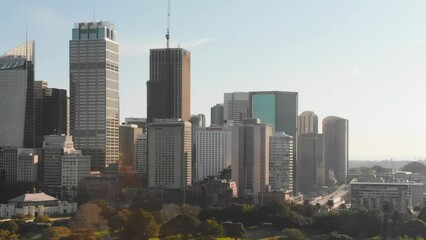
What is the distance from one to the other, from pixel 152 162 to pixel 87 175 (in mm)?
7476

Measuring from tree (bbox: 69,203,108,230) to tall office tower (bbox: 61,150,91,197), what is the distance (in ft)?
75.5

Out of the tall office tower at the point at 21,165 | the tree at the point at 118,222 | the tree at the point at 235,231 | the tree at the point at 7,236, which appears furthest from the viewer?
the tall office tower at the point at 21,165

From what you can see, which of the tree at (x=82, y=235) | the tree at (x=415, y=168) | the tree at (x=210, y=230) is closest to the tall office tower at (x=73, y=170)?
the tree at (x=210, y=230)

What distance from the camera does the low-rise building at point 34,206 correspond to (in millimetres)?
53922

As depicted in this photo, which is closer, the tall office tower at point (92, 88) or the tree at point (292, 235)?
the tree at point (292, 235)

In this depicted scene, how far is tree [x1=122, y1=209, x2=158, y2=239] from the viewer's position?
39219mm

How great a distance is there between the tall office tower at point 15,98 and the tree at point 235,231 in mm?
39179

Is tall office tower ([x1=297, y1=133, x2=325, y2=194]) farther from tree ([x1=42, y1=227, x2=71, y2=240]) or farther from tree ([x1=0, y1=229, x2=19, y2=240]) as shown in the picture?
tree ([x1=0, y1=229, x2=19, y2=240])

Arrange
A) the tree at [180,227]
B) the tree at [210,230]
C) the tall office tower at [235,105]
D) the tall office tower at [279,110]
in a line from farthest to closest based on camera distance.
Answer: the tall office tower at [235,105]
the tall office tower at [279,110]
the tree at [210,230]
the tree at [180,227]

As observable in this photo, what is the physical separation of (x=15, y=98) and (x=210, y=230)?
135 ft

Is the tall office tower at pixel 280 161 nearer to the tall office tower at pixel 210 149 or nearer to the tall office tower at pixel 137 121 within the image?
the tall office tower at pixel 210 149

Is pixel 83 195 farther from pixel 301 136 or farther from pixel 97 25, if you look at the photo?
pixel 301 136

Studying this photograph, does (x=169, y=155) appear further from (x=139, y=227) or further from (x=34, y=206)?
(x=139, y=227)

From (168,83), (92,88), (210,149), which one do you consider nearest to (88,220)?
(92,88)
